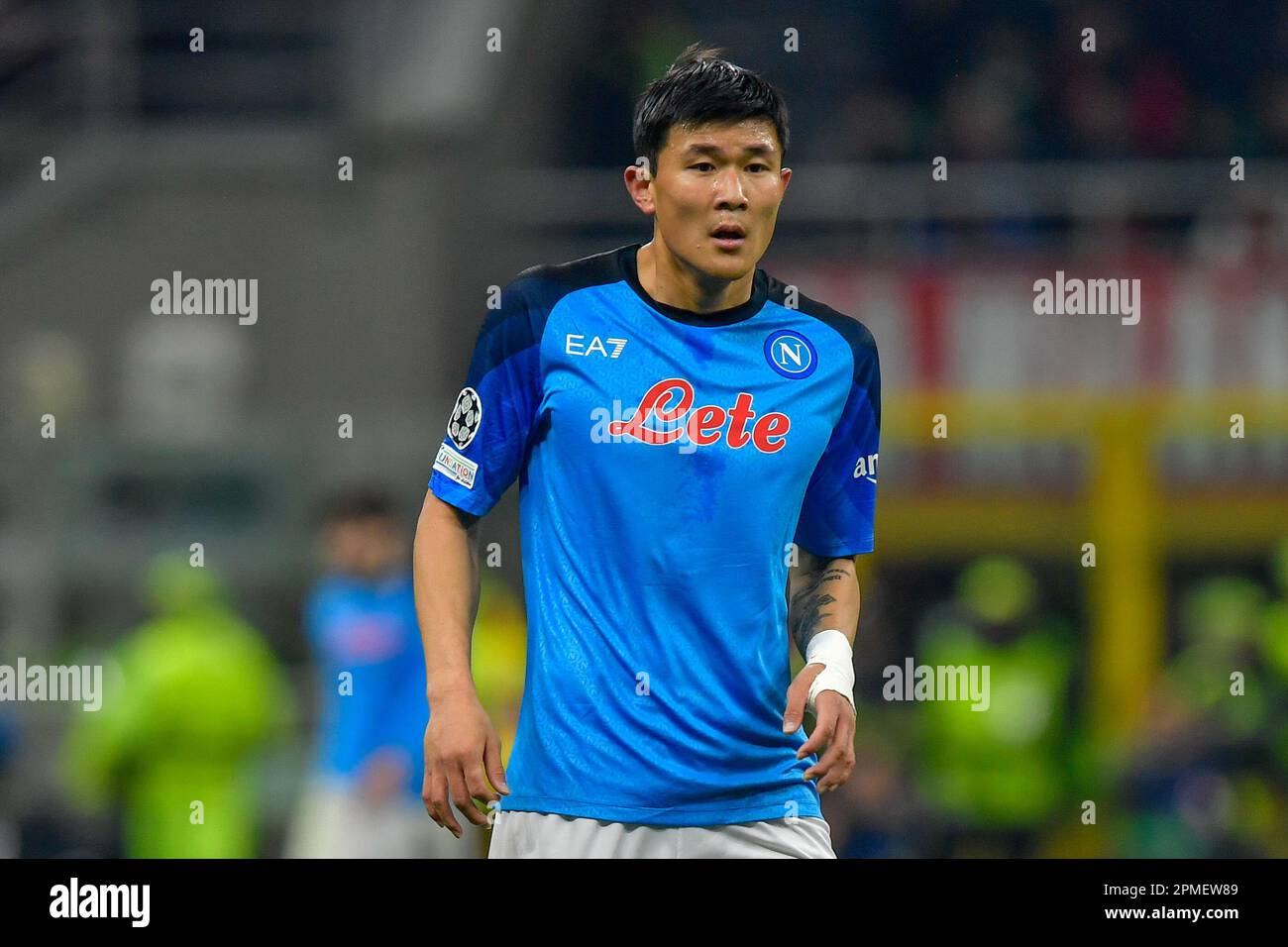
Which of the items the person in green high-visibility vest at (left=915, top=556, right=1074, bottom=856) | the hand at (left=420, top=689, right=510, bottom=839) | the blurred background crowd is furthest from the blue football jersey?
the blurred background crowd

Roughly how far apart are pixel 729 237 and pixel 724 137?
0.19m

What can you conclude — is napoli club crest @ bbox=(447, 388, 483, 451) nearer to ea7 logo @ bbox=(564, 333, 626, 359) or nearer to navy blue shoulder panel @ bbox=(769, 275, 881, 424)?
ea7 logo @ bbox=(564, 333, 626, 359)

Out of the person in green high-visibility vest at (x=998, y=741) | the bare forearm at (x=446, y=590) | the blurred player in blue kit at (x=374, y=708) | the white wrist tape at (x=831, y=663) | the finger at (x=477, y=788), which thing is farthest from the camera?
the person in green high-visibility vest at (x=998, y=741)

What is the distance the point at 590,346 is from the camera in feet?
13.7

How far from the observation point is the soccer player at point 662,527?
4.08m

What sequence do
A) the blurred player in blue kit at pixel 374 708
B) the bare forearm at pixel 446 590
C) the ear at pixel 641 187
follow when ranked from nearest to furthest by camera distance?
1. the bare forearm at pixel 446 590
2. the ear at pixel 641 187
3. the blurred player in blue kit at pixel 374 708

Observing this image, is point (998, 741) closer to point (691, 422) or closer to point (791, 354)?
point (791, 354)

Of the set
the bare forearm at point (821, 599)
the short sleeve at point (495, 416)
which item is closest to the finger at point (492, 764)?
the short sleeve at point (495, 416)

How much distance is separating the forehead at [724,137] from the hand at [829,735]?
1.04 metres

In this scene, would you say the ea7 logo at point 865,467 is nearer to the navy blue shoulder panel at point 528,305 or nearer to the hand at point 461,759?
the navy blue shoulder panel at point 528,305

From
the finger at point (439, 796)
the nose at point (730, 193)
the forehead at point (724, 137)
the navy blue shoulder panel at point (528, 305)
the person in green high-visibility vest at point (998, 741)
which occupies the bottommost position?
the person in green high-visibility vest at point (998, 741)

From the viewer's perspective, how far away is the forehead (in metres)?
4.11

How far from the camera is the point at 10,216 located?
15008 millimetres

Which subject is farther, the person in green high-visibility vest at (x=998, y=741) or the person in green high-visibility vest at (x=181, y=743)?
the person in green high-visibility vest at (x=998, y=741)
